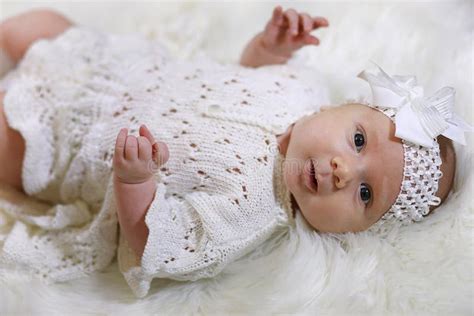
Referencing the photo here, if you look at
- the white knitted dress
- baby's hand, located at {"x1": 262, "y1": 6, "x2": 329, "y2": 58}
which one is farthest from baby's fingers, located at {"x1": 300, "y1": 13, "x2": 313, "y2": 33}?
the white knitted dress

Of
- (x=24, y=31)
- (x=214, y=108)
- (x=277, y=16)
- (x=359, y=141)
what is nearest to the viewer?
(x=359, y=141)

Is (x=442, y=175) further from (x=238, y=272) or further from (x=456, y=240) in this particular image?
(x=238, y=272)

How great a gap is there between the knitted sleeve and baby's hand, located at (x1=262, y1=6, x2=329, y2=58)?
16.6 inches

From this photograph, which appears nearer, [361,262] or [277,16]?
[361,262]

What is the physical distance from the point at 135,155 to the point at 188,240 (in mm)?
215

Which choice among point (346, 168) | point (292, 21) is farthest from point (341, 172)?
point (292, 21)

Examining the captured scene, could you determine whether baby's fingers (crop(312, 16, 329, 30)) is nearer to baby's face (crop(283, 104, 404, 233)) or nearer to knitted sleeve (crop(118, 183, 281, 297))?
baby's face (crop(283, 104, 404, 233))

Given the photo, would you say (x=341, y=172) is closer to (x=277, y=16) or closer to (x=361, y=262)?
(x=361, y=262)

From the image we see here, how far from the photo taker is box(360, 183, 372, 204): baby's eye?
111 cm

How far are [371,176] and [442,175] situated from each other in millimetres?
135

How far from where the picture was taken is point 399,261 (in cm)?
110

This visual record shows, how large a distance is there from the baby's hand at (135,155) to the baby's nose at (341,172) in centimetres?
31

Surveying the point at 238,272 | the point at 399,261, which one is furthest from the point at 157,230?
the point at 399,261

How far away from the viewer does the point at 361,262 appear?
3.63 feet
